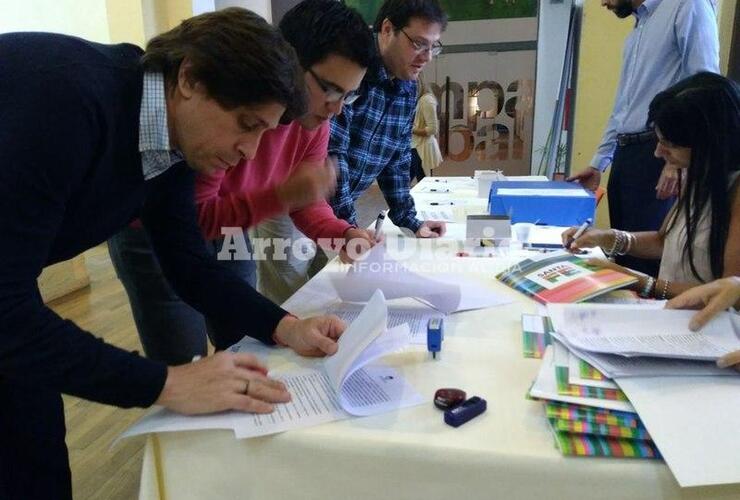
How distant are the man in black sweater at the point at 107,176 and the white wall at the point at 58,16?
3867 millimetres

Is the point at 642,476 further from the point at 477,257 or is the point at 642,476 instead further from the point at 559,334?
the point at 477,257

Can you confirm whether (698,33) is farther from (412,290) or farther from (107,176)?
(107,176)

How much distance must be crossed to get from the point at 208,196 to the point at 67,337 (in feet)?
2.32

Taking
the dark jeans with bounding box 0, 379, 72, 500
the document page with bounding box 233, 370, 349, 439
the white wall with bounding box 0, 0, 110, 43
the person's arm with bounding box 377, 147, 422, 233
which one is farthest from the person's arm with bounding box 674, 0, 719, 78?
the white wall with bounding box 0, 0, 110, 43

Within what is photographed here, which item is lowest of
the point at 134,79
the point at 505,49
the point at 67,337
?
the point at 67,337

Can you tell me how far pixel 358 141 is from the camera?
5.98 ft

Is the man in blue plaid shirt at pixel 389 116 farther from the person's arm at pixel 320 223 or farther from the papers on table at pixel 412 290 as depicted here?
the papers on table at pixel 412 290

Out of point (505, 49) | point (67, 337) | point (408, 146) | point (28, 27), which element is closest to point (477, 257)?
point (408, 146)

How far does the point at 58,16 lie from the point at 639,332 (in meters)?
4.82

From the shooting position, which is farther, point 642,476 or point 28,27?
point 28,27

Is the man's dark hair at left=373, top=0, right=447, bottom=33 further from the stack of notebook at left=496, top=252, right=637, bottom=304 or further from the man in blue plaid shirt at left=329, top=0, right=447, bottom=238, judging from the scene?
the stack of notebook at left=496, top=252, right=637, bottom=304

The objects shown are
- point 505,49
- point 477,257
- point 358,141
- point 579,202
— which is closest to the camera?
point 477,257

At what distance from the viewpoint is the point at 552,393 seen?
73 centimetres

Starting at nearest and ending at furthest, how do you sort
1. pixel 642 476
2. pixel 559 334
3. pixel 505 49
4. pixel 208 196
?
pixel 642 476
pixel 559 334
pixel 208 196
pixel 505 49
